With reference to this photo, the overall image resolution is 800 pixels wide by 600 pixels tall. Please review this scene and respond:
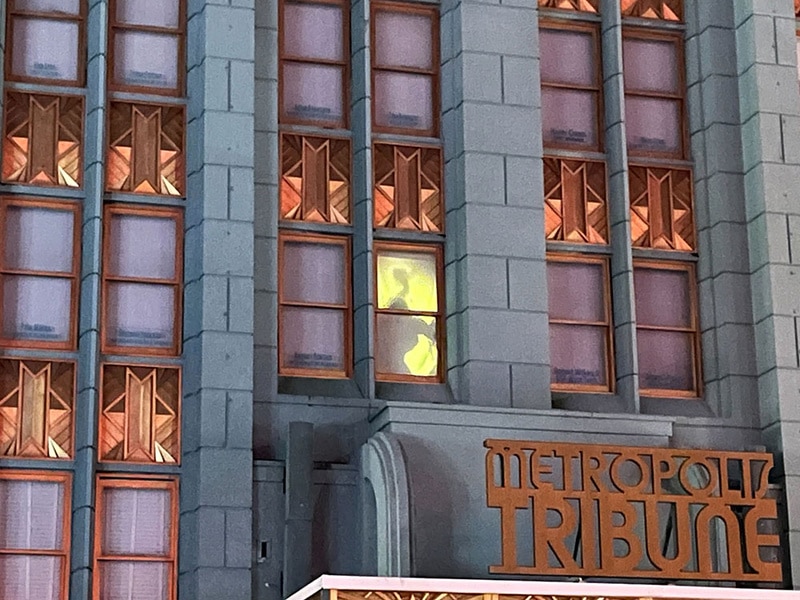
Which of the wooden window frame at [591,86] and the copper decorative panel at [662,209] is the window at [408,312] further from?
the copper decorative panel at [662,209]

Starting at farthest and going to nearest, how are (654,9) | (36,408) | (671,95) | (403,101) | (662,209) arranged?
(654,9) < (671,95) < (662,209) < (403,101) < (36,408)

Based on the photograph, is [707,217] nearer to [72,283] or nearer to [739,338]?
[739,338]

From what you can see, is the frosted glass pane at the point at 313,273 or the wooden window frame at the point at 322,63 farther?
the wooden window frame at the point at 322,63

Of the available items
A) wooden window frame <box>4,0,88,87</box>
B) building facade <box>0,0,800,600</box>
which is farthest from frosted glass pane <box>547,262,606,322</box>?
wooden window frame <box>4,0,88,87</box>

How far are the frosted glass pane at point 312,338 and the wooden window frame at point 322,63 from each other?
2.59 m

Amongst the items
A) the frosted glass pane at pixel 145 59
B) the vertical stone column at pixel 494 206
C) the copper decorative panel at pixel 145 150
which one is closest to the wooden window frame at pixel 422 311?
the vertical stone column at pixel 494 206

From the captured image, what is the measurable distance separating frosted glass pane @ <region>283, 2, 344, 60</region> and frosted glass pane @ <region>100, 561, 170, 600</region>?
23.9ft

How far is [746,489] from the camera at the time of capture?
21859 millimetres

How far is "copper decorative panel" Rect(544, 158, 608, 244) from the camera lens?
25125 millimetres

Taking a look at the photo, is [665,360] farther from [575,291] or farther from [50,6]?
[50,6]

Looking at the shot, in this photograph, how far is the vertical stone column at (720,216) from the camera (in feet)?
81.0

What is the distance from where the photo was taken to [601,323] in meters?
24.8

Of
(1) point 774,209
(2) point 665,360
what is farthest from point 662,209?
(2) point 665,360

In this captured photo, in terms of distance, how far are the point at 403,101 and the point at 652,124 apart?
12.0ft
